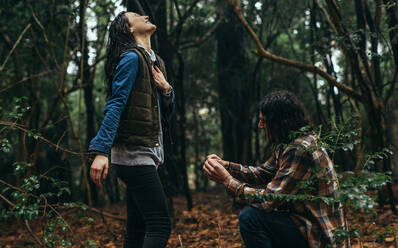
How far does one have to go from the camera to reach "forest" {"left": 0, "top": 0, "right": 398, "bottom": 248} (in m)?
3.25

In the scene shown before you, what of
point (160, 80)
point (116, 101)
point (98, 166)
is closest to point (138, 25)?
point (160, 80)

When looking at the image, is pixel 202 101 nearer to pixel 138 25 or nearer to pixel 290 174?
pixel 138 25

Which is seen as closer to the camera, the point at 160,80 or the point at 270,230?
the point at 270,230

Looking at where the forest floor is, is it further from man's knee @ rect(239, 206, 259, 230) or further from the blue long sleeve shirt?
the blue long sleeve shirt

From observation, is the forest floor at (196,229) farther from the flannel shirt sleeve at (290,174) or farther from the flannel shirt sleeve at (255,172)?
the flannel shirt sleeve at (290,174)

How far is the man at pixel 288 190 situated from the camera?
2375 millimetres

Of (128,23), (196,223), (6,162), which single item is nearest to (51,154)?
(6,162)

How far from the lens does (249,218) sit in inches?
99.9

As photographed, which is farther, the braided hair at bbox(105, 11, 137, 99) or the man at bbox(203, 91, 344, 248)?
the braided hair at bbox(105, 11, 137, 99)

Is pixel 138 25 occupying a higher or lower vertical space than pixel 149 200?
higher

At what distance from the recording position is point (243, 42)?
8477 mm

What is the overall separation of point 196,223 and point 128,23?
3405mm

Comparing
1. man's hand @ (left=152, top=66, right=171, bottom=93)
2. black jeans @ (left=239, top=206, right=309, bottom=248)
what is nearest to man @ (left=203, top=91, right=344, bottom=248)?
black jeans @ (left=239, top=206, right=309, bottom=248)

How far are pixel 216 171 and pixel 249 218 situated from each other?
1.20 ft
